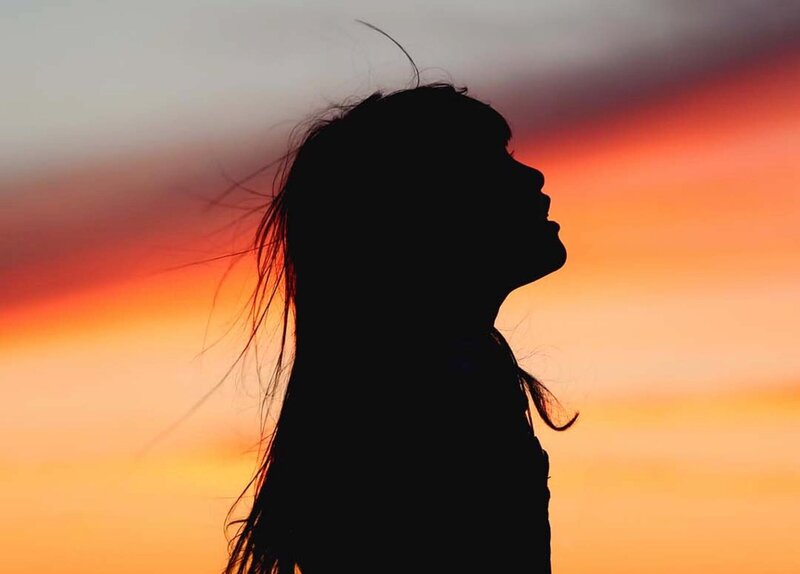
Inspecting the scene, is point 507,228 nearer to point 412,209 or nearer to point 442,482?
point 412,209

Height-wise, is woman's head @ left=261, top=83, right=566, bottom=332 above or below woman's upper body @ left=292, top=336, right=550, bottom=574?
above

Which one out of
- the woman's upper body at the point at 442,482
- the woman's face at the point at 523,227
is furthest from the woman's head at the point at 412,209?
the woman's upper body at the point at 442,482

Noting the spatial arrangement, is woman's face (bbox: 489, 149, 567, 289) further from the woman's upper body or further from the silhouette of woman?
the woman's upper body

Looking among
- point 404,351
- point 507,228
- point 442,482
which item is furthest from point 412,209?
point 442,482

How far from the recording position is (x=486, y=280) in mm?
4379

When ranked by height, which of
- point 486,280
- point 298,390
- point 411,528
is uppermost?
point 486,280

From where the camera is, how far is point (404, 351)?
4086 millimetres

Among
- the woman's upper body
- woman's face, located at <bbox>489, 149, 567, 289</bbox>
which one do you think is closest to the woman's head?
woman's face, located at <bbox>489, 149, 567, 289</bbox>

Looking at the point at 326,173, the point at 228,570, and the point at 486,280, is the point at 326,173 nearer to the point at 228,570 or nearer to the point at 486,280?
the point at 486,280

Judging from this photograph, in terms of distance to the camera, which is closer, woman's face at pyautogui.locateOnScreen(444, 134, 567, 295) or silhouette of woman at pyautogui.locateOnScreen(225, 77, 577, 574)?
silhouette of woman at pyautogui.locateOnScreen(225, 77, 577, 574)

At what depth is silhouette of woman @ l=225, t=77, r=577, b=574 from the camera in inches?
145

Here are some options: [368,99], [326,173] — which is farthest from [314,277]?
[368,99]

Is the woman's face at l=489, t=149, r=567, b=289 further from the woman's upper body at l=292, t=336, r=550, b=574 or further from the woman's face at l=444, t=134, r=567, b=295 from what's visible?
the woman's upper body at l=292, t=336, r=550, b=574

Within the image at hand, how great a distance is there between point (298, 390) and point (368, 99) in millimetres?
1089
